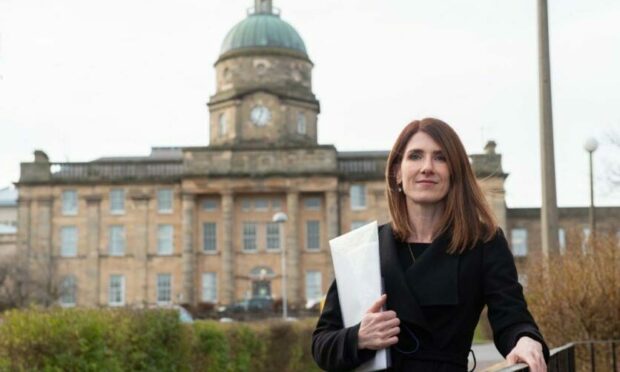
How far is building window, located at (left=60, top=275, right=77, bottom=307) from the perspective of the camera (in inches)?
2682

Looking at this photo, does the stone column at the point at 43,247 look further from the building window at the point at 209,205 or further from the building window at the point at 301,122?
the building window at the point at 301,122

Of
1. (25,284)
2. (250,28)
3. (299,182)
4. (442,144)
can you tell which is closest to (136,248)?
(25,284)

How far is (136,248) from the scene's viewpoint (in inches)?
2739

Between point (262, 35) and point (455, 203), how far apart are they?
71.0 m

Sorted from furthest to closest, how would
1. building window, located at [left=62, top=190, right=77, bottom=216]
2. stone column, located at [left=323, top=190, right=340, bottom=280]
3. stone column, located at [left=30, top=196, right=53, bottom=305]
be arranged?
1. building window, located at [left=62, top=190, right=77, bottom=216]
2. stone column, located at [left=323, top=190, right=340, bottom=280]
3. stone column, located at [left=30, top=196, right=53, bottom=305]

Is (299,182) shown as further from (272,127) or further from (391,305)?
(391,305)

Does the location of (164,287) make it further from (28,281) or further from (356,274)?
(356,274)

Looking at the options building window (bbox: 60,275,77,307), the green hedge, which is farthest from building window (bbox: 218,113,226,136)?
the green hedge

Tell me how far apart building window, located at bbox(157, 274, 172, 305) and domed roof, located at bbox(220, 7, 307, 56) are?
1757cm

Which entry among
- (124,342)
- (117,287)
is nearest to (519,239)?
(117,287)

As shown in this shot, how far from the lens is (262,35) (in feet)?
241

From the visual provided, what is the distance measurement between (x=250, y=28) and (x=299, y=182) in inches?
528

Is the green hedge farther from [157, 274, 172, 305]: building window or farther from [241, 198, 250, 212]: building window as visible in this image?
[157, 274, 172, 305]: building window

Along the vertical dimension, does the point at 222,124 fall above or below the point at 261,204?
above
